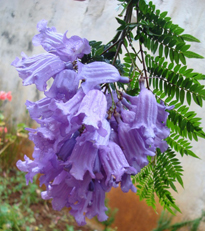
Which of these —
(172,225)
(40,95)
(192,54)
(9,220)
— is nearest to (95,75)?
(192,54)

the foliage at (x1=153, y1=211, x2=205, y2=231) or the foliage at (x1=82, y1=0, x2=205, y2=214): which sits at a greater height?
the foliage at (x1=82, y1=0, x2=205, y2=214)

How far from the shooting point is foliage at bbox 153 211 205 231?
1.59m

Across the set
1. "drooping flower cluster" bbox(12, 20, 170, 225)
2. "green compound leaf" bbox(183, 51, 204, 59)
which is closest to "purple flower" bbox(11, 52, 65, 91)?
"drooping flower cluster" bbox(12, 20, 170, 225)

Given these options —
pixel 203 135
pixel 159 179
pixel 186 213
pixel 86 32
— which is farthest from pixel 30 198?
pixel 203 135

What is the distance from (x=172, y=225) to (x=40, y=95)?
150 cm

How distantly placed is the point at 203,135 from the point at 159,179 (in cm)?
19

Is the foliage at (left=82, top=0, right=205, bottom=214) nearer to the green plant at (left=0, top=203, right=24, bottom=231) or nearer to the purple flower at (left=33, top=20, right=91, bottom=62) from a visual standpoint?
the purple flower at (left=33, top=20, right=91, bottom=62)

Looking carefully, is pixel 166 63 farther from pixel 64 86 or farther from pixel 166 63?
pixel 64 86

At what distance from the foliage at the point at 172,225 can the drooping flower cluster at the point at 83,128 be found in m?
1.38

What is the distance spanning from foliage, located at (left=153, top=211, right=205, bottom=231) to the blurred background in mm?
34

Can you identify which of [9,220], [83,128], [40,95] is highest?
[40,95]

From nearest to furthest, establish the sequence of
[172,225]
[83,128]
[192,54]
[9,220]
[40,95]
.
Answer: [83,128] < [192,54] < [172,225] < [9,220] < [40,95]

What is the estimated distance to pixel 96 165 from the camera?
0.36 m

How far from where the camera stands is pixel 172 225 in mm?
1702
